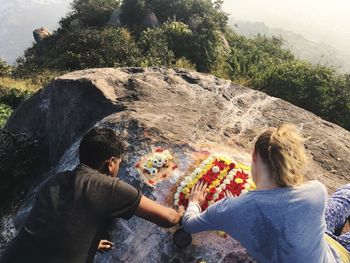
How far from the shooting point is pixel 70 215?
3861 millimetres

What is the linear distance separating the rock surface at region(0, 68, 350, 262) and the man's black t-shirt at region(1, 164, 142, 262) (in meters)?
1.51

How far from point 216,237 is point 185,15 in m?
27.5

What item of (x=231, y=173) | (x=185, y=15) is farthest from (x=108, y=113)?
(x=185, y=15)

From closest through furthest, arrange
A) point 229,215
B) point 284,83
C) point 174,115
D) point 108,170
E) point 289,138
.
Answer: point 289,138
point 229,215
point 108,170
point 174,115
point 284,83

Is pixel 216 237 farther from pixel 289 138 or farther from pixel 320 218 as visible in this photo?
pixel 289 138

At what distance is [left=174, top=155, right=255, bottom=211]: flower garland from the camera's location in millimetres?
5434

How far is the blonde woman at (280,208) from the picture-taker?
371 cm

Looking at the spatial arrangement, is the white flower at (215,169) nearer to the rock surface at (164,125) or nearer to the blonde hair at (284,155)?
the rock surface at (164,125)

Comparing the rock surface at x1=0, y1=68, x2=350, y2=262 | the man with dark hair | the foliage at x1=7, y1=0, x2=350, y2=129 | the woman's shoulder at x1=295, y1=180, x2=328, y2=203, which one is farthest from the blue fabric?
the foliage at x1=7, y1=0, x2=350, y2=129

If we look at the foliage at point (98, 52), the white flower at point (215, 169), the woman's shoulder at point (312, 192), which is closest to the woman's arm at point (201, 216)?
the white flower at point (215, 169)

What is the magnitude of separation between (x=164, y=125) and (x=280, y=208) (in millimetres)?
3977

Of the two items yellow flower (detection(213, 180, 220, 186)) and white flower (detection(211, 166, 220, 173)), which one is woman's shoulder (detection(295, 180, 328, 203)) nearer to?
yellow flower (detection(213, 180, 220, 186))

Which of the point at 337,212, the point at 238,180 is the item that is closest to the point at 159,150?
the point at 238,180

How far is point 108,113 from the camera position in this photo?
838cm
